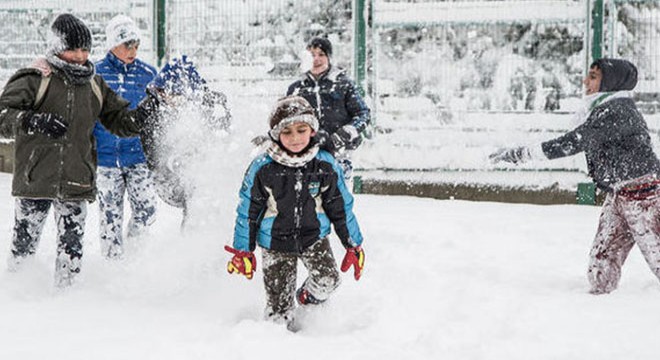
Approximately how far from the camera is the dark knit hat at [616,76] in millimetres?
4891

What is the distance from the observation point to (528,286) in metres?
5.30

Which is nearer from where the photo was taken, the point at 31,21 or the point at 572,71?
the point at 572,71

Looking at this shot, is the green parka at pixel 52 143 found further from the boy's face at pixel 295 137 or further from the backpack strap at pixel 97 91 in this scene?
the boy's face at pixel 295 137

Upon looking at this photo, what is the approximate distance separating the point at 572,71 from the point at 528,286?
177 inches

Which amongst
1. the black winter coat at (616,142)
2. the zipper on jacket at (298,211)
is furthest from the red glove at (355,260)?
the black winter coat at (616,142)

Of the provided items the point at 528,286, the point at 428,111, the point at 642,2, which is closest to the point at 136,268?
the point at 528,286

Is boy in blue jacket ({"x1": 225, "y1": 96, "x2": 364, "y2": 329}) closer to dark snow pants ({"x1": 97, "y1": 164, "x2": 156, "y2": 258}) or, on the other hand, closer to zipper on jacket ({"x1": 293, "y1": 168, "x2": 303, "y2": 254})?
zipper on jacket ({"x1": 293, "y1": 168, "x2": 303, "y2": 254})

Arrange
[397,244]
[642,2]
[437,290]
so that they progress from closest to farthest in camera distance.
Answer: [437,290], [397,244], [642,2]

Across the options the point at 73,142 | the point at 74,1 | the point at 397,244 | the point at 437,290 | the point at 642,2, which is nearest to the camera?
the point at 73,142

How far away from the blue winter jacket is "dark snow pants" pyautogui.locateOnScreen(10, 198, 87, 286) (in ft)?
2.32

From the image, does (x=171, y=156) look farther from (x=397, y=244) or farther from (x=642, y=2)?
(x=642, y=2)

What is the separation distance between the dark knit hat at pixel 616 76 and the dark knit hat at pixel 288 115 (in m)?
1.98

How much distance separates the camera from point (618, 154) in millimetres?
4895

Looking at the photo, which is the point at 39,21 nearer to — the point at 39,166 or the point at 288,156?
the point at 39,166
